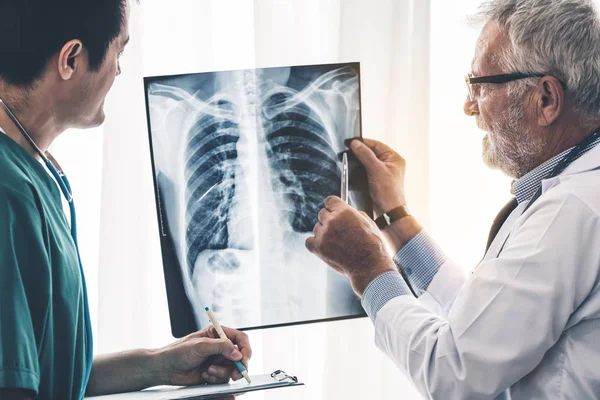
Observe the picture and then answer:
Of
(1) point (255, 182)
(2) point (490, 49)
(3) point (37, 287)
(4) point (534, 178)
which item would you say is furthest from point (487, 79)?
(3) point (37, 287)

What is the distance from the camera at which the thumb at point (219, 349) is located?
1.28 m

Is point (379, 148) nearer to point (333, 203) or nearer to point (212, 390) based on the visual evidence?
point (333, 203)

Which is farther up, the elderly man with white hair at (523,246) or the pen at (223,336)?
the elderly man with white hair at (523,246)

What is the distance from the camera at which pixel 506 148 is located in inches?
50.1

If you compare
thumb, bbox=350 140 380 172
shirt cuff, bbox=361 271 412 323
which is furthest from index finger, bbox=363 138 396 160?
shirt cuff, bbox=361 271 412 323

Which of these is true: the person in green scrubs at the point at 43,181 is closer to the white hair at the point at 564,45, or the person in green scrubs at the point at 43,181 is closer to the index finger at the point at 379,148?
the index finger at the point at 379,148

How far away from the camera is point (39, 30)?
39.8 inches

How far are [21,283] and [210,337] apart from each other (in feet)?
1.81

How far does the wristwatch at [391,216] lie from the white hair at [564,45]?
0.42m

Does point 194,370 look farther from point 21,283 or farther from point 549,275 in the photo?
point 549,275

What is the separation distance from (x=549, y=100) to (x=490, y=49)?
16cm

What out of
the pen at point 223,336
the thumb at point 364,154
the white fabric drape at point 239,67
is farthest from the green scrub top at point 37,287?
the thumb at point 364,154

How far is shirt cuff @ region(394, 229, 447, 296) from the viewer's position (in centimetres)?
153

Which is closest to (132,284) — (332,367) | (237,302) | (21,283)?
(237,302)
